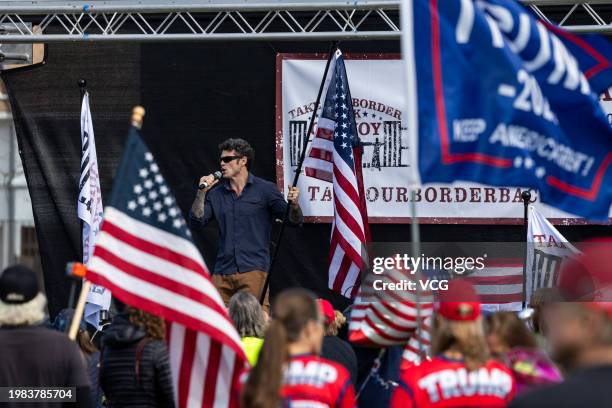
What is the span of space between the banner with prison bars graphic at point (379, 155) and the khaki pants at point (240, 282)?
0.96m

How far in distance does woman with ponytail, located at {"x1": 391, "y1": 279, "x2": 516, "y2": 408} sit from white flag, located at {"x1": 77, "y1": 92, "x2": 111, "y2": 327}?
5.43 m

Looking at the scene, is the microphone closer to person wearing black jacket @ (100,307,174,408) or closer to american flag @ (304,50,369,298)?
american flag @ (304,50,369,298)

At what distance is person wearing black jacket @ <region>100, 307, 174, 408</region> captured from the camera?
19.6 ft

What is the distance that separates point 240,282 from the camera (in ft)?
32.8

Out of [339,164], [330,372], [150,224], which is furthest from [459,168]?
[339,164]

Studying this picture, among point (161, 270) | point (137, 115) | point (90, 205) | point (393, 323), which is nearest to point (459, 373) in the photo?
point (393, 323)

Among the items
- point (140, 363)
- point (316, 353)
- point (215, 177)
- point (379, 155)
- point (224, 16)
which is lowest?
point (140, 363)

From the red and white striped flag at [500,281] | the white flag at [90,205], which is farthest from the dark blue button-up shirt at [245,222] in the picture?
the red and white striped flag at [500,281]

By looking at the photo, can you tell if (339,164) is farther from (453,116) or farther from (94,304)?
(453,116)

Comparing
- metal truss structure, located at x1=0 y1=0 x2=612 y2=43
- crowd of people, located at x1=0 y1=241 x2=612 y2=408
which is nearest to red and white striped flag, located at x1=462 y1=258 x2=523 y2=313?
metal truss structure, located at x1=0 y1=0 x2=612 y2=43

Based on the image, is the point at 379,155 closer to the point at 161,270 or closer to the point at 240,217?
the point at 240,217

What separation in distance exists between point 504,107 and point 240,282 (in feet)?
16.4

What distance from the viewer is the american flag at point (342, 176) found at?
378 inches

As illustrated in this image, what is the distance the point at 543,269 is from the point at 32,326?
5238 millimetres
